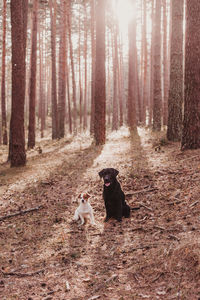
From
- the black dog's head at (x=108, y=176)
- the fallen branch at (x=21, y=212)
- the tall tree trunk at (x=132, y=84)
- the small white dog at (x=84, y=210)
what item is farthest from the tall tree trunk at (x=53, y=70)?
the black dog's head at (x=108, y=176)

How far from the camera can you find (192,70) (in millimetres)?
8875

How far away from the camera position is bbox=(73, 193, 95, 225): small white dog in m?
6.44

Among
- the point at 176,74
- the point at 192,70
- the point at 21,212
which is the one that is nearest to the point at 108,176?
the point at 21,212

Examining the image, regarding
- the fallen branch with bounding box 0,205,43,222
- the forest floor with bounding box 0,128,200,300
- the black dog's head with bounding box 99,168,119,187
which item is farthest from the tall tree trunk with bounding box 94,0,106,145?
the black dog's head with bounding box 99,168,119,187

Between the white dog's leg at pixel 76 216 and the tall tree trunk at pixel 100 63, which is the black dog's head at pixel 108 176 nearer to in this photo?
the white dog's leg at pixel 76 216

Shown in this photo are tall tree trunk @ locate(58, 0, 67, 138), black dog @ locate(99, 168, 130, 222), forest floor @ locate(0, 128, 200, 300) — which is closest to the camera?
forest floor @ locate(0, 128, 200, 300)

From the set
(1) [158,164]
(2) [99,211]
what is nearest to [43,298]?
(2) [99,211]

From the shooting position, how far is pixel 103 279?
456 centimetres

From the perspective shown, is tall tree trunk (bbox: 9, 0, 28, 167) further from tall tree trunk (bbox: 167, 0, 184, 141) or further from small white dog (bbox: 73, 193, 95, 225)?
small white dog (bbox: 73, 193, 95, 225)

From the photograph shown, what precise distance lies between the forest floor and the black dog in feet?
0.57

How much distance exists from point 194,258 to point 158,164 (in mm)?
5054

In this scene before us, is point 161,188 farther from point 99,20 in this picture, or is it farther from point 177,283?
point 99,20

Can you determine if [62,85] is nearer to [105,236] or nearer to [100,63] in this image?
[100,63]

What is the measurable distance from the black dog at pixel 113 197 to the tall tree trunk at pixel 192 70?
3.60 metres
